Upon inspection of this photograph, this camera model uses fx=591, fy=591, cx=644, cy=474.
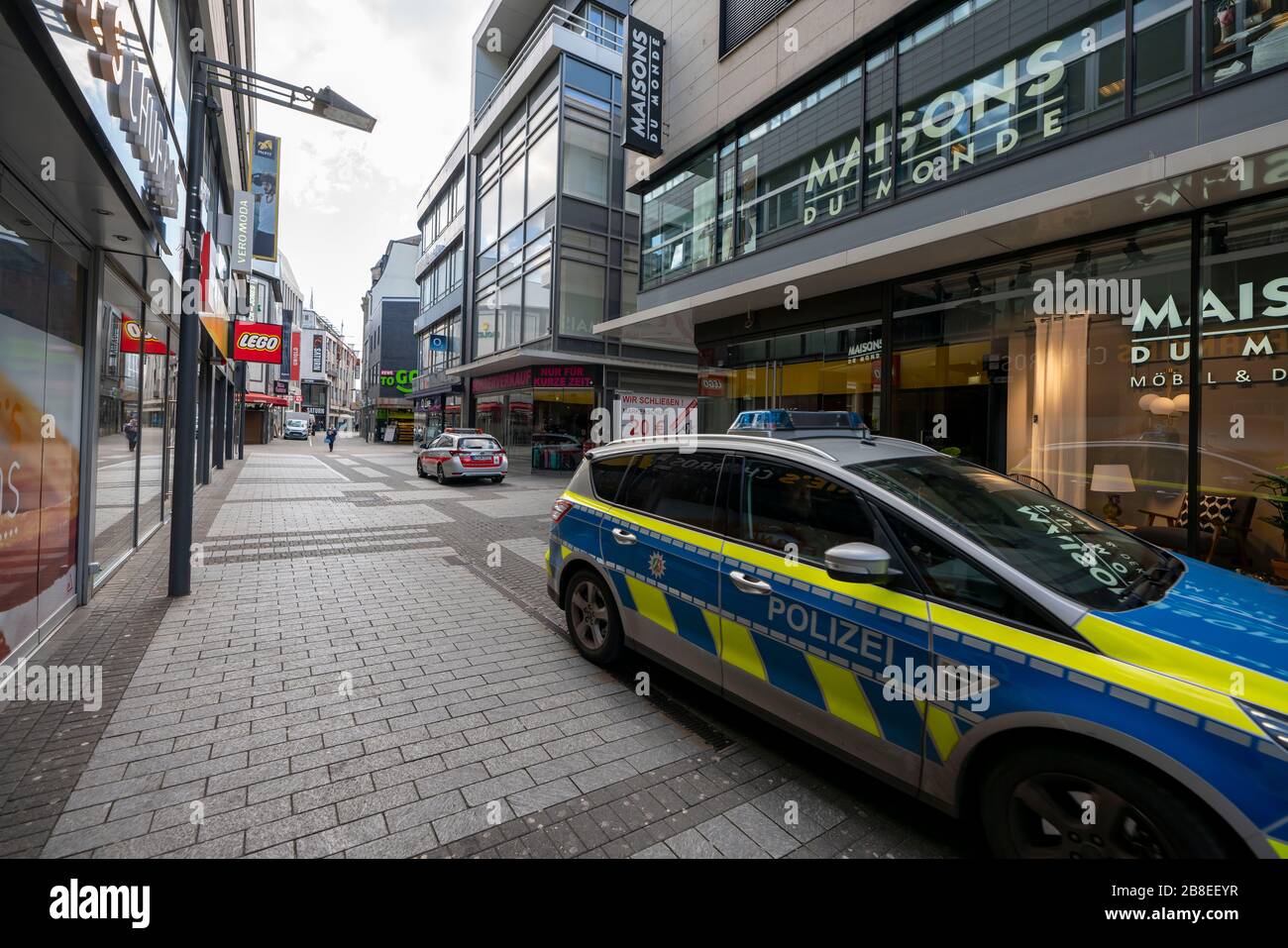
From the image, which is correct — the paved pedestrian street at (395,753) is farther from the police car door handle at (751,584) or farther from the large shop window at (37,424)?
the police car door handle at (751,584)

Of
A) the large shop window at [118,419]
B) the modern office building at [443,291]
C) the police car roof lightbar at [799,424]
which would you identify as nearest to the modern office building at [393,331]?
the modern office building at [443,291]

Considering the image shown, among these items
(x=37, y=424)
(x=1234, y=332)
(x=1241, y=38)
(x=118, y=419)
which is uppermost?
(x=1241, y=38)

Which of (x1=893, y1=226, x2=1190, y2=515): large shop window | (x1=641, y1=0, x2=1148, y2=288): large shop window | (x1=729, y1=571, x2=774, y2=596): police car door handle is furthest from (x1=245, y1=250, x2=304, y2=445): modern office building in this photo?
(x1=729, y1=571, x2=774, y2=596): police car door handle

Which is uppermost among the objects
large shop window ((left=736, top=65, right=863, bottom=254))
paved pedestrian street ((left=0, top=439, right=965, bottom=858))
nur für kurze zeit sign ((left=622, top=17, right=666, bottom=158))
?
nur für kurze zeit sign ((left=622, top=17, right=666, bottom=158))

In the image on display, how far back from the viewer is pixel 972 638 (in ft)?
7.30

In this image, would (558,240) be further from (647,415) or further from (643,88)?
(643,88)

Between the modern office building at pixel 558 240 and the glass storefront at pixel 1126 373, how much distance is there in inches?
462

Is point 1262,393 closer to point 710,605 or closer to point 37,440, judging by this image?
point 710,605

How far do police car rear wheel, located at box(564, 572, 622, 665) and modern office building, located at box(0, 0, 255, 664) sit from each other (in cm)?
390

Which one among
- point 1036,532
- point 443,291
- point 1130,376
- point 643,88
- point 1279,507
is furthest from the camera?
point 443,291

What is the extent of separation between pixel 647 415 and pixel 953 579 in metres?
20.3

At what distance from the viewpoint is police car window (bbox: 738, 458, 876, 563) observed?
9.29 feet

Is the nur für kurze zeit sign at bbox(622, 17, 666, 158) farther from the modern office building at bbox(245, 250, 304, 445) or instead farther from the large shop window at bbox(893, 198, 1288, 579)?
the modern office building at bbox(245, 250, 304, 445)

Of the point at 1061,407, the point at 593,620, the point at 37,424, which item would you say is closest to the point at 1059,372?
the point at 1061,407
